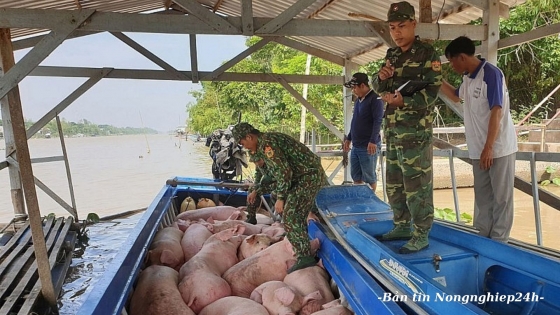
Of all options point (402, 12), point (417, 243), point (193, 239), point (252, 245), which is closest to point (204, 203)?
point (193, 239)

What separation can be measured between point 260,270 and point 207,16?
2529mm

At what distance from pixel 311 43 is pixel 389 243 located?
243 inches

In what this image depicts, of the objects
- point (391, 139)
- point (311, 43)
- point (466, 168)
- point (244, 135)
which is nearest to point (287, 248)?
point (244, 135)

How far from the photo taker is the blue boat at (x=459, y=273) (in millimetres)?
2004

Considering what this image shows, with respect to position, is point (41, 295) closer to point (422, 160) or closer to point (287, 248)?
point (287, 248)

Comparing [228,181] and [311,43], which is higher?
[311,43]

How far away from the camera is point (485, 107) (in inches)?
117

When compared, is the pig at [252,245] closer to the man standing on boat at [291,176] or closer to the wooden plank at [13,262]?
the man standing on boat at [291,176]

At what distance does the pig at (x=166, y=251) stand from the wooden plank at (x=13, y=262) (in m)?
1.36

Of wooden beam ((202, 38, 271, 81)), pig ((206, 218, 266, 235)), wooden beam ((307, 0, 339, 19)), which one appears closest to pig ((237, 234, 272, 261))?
pig ((206, 218, 266, 235))

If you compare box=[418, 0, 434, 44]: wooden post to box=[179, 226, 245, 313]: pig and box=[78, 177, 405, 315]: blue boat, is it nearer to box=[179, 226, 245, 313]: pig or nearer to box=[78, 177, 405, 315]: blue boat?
box=[78, 177, 405, 315]: blue boat

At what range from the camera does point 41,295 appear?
11.8ft

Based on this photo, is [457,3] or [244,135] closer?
[244,135]

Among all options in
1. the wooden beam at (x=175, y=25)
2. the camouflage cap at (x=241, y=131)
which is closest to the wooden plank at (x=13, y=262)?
the wooden beam at (x=175, y=25)
